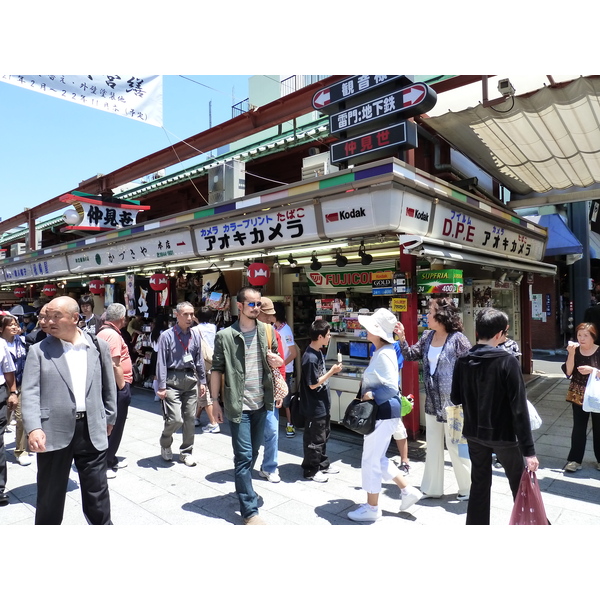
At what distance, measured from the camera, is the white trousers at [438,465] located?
4.37 m

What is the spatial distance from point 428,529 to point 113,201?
34.4ft

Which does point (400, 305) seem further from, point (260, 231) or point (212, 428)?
point (212, 428)

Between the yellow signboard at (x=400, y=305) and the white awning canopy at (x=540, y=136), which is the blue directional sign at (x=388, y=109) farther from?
the yellow signboard at (x=400, y=305)

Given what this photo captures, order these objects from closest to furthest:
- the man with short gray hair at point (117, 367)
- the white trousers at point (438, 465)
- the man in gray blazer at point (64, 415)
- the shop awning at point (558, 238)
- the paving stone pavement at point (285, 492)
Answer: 1. the man in gray blazer at point (64, 415)
2. the paving stone pavement at point (285, 492)
3. the white trousers at point (438, 465)
4. the man with short gray hair at point (117, 367)
5. the shop awning at point (558, 238)

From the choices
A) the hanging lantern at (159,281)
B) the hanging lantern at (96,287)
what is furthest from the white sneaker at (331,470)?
the hanging lantern at (96,287)

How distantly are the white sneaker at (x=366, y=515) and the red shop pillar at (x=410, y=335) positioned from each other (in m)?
2.41

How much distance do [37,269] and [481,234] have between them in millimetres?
13310

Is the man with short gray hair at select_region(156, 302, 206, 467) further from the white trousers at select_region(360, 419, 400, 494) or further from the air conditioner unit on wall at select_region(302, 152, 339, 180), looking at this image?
the air conditioner unit on wall at select_region(302, 152, 339, 180)

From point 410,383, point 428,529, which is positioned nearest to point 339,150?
point 410,383

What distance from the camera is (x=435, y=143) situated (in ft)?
26.4

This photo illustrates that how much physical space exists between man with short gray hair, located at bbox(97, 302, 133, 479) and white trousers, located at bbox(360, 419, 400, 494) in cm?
283

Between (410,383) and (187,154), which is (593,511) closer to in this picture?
(410,383)

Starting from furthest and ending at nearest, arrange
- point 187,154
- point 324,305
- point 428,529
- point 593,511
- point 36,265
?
1. point 36,265
2. point 187,154
3. point 324,305
4. point 593,511
5. point 428,529

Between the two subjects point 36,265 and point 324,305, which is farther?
point 36,265
